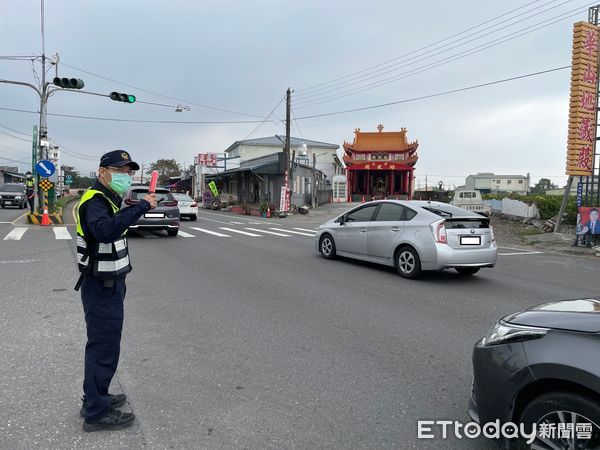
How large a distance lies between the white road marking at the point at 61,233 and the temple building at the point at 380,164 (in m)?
30.5

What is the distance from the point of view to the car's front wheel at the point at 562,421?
2156 mm

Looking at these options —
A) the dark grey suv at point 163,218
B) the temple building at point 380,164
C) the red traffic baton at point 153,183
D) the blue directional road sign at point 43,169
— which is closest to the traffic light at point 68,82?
the blue directional road sign at point 43,169

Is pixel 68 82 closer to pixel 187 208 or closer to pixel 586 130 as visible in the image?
pixel 187 208

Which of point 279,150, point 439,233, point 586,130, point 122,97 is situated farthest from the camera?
point 279,150

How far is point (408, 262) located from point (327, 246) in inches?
104

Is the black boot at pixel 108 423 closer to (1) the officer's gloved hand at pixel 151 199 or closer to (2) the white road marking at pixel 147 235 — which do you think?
(1) the officer's gloved hand at pixel 151 199

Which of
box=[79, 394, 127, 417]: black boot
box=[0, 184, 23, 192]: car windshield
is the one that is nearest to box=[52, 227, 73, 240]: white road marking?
box=[79, 394, 127, 417]: black boot

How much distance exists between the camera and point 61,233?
597 inches

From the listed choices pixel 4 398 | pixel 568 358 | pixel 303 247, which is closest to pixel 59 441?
pixel 4 398

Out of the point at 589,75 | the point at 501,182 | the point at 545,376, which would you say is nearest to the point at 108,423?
the point at 545,376

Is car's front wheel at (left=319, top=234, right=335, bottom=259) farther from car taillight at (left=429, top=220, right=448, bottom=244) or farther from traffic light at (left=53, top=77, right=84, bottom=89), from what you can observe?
traffic light at (left=53, top=77, right=84, bottom=89)

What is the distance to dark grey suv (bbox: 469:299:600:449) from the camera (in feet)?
7.17

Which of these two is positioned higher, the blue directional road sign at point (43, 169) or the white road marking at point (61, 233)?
the blue directional road sign at point (43, 169)

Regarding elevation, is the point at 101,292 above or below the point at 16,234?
above
